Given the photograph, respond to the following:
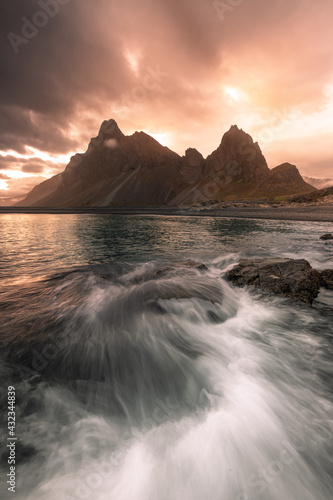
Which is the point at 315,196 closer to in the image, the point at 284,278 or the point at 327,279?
the point at 327,279

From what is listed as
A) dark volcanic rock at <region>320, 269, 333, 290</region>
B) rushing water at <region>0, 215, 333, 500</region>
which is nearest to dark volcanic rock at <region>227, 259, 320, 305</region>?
dark volcanic rock at <region>320, 269, 333, 290</region>

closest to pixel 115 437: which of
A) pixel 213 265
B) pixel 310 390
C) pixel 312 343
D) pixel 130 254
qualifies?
pixel 310 390

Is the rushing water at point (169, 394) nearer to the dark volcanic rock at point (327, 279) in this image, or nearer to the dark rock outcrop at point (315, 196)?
the dark volcanic rock at point (327, 279)

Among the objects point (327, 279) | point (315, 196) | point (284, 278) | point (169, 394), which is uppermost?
point (315, 196)

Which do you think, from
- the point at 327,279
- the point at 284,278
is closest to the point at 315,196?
the point at 327,279

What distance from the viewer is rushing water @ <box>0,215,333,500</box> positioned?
3.49m

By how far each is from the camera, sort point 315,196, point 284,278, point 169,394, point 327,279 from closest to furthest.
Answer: point 169,394 < point 284,278 < point 327,279 < point 315,196

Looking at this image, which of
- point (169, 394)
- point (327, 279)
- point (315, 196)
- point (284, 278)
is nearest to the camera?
point (169, 394)

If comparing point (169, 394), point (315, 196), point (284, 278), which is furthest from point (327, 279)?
point (315, 196)

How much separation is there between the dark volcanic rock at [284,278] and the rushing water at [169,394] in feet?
2.05

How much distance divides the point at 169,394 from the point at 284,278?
26.1 feet

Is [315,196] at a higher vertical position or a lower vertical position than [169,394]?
higher

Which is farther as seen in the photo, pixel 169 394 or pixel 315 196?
pixel 315 196

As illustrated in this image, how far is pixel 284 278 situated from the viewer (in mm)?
10102
